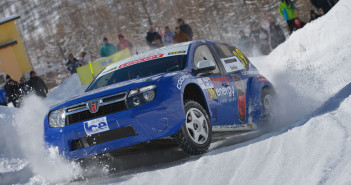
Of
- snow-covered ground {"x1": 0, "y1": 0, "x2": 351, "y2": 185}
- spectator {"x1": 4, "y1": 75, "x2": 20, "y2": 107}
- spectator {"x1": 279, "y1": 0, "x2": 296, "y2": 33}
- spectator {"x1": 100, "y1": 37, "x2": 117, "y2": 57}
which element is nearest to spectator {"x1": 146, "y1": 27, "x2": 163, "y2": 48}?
spectator {"x1": 100, "y1": 37, "x2": 117, "y2": 57}

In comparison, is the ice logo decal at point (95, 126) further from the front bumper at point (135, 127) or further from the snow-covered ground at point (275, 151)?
the snow-covered ground at point (275, 151)

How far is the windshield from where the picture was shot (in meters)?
6.61

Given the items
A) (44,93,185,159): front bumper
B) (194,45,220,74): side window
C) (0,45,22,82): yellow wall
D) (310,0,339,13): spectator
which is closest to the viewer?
(44,93,185,159): front bumper

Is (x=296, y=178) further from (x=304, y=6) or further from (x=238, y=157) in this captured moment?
(x=304, y=6)

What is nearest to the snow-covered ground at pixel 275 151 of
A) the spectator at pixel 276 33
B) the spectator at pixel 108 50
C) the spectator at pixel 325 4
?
the spectator at pixel 325 4

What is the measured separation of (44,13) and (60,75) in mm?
35961

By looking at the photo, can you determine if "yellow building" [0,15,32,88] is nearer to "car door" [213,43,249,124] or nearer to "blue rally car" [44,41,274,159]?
"car door" [213,43,249,124]

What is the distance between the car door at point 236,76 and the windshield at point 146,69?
896mm

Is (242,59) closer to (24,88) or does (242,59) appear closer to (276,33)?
(276,33)

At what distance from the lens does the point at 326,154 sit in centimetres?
430

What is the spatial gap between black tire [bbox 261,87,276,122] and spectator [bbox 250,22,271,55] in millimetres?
10780

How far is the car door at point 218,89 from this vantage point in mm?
6492

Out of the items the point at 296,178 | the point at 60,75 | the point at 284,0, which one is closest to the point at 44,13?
the point at 60,75

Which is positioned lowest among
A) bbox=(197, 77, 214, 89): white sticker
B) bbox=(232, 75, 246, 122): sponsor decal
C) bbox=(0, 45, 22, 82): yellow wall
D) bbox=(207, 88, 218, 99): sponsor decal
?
bbox=(232, 75, 246, 122): sponsor decal
